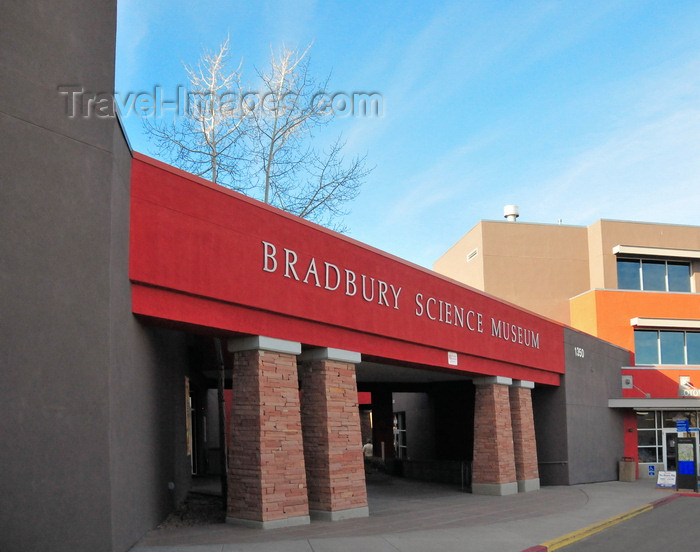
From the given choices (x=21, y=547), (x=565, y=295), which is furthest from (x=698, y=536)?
(x=565, y=295)

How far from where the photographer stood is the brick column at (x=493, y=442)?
22.9 m

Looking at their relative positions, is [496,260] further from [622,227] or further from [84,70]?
[84,70]

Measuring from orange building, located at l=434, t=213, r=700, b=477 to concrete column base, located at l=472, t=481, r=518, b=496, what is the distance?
10948 mm

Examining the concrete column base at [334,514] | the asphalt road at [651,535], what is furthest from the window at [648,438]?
the concrete column base at [334,514]

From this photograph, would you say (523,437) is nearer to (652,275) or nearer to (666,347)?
(666,347)

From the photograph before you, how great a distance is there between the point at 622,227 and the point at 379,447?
17.3m

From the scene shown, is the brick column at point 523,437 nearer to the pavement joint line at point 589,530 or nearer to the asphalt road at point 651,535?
the pavement joint line at point 589,530

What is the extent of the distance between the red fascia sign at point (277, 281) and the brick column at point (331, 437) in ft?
2.02

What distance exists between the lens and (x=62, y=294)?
960cm

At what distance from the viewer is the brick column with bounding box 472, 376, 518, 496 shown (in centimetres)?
2286

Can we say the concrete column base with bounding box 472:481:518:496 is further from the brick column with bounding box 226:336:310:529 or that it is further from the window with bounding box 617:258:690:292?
the window with bounding box 617:258:690:292

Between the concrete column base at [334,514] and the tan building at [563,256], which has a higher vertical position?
the tan building at [563,256]

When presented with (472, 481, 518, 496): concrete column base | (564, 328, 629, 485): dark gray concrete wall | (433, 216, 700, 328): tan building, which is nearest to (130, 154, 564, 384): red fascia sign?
(472, 481, 518, 496): concrete column base

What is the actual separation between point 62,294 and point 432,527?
356 inches
